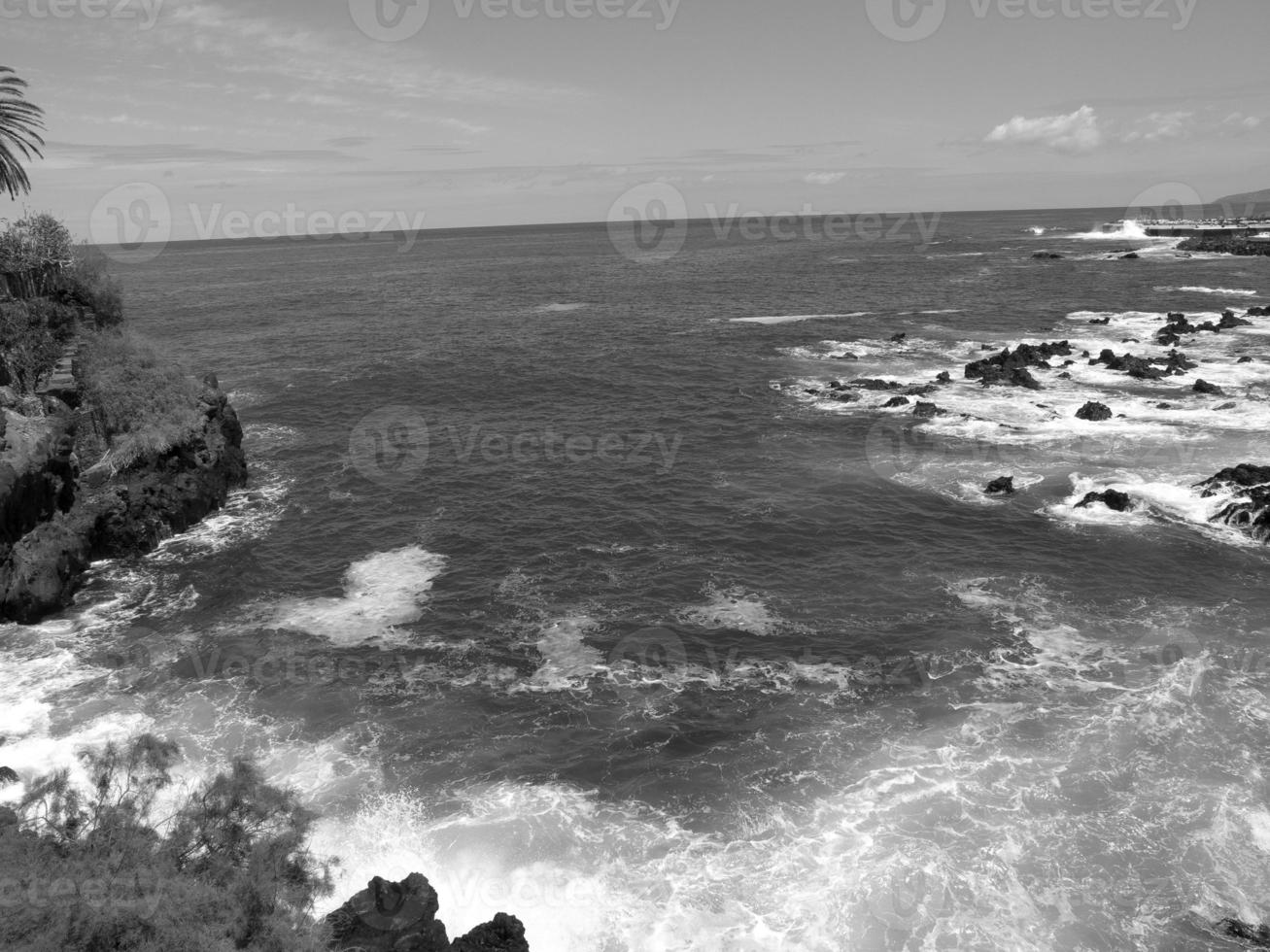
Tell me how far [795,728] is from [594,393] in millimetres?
51228

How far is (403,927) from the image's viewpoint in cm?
2203

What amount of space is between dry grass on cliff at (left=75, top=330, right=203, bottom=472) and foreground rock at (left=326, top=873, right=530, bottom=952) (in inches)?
1450

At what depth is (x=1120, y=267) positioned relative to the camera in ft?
536

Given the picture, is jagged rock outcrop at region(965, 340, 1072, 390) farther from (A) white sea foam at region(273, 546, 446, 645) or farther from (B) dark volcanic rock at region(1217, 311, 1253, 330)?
(A) white sea foam at region(273, 546, 446, 645)

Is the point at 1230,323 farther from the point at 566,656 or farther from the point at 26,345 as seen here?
the point at 26,345

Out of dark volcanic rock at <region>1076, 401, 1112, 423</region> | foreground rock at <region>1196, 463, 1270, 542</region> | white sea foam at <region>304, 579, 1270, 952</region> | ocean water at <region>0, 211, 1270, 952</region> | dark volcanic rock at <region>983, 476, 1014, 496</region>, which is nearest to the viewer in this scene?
white sea foam at <region>304, 579, 1270, 952</region>

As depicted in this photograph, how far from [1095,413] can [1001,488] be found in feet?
66.0

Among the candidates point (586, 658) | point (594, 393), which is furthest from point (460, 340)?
point (586, 658)

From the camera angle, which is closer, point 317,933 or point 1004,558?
point 317,933

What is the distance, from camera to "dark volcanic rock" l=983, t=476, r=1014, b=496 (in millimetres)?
51906

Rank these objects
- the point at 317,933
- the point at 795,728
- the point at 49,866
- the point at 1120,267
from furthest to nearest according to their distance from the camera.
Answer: the point at 1120,267 < the point at 795,728 < the point at 317,933 < the point at 49,866

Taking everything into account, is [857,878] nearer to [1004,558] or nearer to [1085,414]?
[1004,558]

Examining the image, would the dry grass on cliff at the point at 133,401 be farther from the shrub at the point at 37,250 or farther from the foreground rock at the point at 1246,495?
the foreground rock at the point at 1246,495

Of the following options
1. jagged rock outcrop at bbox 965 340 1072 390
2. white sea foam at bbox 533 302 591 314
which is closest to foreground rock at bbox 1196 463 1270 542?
jagged rock outcrop at bbox 965 340 1072 390
